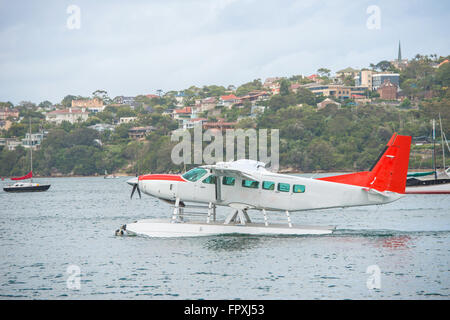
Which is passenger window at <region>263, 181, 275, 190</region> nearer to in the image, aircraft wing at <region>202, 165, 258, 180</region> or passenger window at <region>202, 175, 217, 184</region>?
aircraft wing at <region>202, 165, 258, 180</region>

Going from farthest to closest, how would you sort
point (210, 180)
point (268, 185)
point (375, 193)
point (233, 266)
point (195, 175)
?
point (195, 175) < point (210, 180) < point (268, 185) < point (375, 193) < point (233, 266)

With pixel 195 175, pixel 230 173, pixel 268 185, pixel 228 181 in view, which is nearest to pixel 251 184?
pixel 268 185

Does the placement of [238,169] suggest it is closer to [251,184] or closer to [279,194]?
[251,184]

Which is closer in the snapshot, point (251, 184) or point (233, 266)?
point (233, 266)

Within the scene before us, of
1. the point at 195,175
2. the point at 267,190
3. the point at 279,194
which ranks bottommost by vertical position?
the point at 279,194

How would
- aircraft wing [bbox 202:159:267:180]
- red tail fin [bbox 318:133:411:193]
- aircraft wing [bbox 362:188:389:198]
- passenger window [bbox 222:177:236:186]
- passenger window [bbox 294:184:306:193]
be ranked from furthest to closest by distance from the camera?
passenger window [bbox 222:177:236:186]
passenger window [bbox 294:184:306:193]
red tail fin [bbox 318:133:411:193]
aircraft wing [bbox 362:188:389:198]
aircraft wing [bbox 202:159:267:180]

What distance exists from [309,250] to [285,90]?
132084 millimetres

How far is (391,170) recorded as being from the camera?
75.5ft

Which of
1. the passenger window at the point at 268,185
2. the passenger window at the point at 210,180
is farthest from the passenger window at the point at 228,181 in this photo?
the passenger window at the point at 268,185

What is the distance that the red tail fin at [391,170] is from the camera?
22969 mm

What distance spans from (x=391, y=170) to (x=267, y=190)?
4.70m

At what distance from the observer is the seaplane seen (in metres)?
23.0

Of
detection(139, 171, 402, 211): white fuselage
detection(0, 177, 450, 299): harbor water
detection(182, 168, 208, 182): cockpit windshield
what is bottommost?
detection(0, 177, 450, 299): harbor water

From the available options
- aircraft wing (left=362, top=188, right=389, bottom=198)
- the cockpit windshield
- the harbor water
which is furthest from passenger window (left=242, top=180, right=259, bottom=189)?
aircraft wing (left=362, top=188, right=389, bottom=198)
